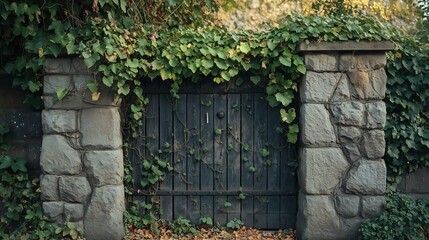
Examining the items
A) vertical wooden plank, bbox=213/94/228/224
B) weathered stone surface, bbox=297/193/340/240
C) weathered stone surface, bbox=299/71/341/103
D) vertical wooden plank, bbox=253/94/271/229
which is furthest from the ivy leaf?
weathered stone surface, bbox=297/193/340/240

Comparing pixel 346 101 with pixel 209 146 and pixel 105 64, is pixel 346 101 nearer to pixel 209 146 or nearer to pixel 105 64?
pixel 209 146

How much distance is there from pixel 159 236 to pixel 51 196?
3.42ft

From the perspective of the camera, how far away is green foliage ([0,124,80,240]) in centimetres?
470

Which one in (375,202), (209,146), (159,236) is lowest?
(159,236)

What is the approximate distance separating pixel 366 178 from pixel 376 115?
56cm

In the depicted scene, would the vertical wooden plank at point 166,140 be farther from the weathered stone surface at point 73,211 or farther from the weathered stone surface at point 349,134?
the weathered stone surface at point 349,134

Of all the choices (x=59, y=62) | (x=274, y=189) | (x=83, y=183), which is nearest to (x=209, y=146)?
(x=274, y=189)

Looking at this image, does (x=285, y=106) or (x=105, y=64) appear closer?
(x=105, y=64)

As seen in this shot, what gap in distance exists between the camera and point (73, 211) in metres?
4.70

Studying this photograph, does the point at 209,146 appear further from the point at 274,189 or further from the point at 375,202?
the point at 375,202

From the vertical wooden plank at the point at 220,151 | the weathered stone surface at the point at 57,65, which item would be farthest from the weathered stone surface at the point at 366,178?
the weathered stone surface at the point at 57,65

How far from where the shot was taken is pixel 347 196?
4.69 m

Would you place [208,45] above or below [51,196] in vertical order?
above

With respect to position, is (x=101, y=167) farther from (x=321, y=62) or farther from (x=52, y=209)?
(x=321, y=62)
